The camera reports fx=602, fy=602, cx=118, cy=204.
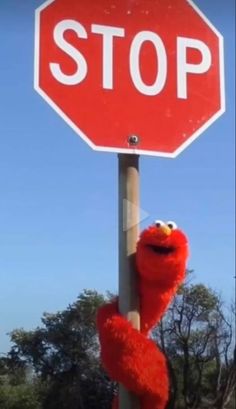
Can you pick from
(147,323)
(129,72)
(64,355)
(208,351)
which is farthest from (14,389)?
(208,351)

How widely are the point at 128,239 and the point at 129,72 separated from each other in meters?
0.34

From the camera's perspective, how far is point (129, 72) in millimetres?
1208

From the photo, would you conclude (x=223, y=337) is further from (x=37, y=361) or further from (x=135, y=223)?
(x=135, y=223)

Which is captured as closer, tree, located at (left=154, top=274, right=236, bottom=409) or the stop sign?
the stop sign

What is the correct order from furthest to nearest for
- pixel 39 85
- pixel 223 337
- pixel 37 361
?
pixel 223 337, pixel 37 361, pixel 39 85

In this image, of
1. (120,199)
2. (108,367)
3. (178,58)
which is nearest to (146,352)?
(108,367)

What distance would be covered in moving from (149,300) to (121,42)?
0.53 m

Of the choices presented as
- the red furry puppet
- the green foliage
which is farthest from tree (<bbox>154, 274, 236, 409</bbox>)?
the red furry puppet

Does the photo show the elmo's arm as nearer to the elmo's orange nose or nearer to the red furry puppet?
the red furry puppet

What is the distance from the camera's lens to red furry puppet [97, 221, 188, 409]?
119 centimetres

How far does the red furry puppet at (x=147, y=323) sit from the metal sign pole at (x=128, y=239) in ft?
0.05

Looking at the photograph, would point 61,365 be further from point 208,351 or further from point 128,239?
point 208,351

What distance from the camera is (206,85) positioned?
4.12 feet

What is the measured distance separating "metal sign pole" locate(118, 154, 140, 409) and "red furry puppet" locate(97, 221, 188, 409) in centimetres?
2
